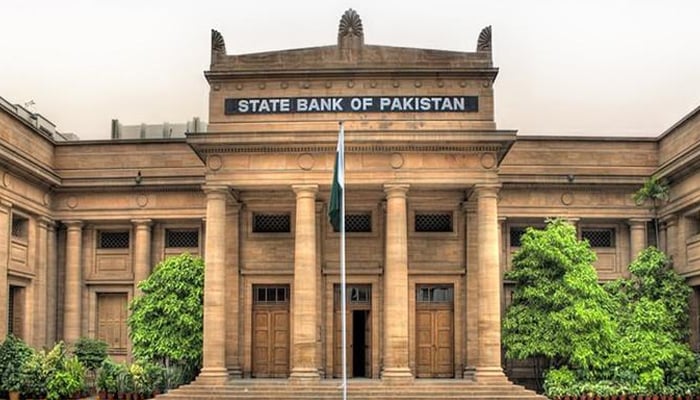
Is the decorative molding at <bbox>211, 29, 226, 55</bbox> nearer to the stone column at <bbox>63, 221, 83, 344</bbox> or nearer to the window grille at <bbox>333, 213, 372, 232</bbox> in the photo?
the window grille at <bbox>333, 213, 372, 232</bbox>

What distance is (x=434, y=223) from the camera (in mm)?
33438

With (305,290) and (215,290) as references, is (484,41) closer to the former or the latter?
(305,290)

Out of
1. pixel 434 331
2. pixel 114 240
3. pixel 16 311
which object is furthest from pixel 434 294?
pixel 16 311

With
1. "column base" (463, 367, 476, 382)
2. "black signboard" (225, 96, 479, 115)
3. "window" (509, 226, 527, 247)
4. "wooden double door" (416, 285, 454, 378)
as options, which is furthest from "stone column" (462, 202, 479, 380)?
"window" (509, 226, 527, 247)

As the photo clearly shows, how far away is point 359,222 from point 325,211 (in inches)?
55.3

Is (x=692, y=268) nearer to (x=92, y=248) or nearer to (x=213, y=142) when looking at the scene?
(x=213, y=142)

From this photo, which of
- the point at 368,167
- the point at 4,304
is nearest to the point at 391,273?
the point at 368,167

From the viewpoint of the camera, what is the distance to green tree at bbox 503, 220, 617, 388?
30625mm

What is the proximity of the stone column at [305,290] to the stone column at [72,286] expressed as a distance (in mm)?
11387

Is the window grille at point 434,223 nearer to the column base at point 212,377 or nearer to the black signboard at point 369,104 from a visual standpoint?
the black signboard at point 369,104

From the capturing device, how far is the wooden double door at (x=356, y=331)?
107 feet

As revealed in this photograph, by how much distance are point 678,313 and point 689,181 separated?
4.79 meters

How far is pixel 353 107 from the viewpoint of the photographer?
1200 inches

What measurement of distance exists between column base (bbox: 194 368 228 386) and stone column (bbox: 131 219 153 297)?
8161mm
